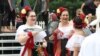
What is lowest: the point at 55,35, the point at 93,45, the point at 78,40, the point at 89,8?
the point at 55,35

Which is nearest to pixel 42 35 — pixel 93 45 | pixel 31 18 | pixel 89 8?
pixel 31 18

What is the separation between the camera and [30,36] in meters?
8.12

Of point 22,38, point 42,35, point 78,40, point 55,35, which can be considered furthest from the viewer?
point 55,35

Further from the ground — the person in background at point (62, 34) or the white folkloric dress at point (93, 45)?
the white folkloric dress at point (93, 45)

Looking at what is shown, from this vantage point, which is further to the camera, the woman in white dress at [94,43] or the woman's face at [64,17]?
the woman's face at [64,17]

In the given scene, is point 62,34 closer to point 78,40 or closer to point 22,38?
point 22,38

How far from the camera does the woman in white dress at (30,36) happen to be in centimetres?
814

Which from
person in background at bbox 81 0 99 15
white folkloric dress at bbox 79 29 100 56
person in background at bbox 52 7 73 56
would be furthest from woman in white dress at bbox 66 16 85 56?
white folkloric dress at bbox 79 29 100 56

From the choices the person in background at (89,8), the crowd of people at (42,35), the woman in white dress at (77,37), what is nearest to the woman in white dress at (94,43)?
the woman in white dress at (77,37)

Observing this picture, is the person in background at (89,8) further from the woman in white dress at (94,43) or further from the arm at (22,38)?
the woman in white dress at (94,43)

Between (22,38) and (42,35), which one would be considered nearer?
(22,38)

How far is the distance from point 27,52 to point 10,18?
3.84 m

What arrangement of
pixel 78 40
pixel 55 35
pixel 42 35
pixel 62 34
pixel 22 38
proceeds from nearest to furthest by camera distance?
pixel 78 40
pixel 22 38
pixel 42 35
pixel 62 34
pixel 55 35

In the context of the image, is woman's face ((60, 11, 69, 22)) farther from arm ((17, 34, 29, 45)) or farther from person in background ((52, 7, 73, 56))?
arm ((17, 34, 29, 45))
